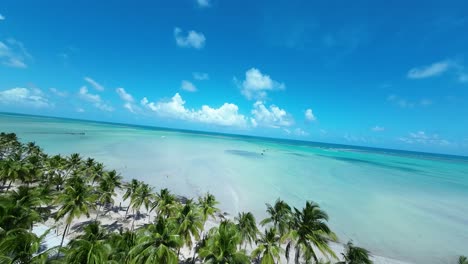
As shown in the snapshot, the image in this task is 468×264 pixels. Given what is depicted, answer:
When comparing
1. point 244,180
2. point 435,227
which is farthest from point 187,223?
point 435,227

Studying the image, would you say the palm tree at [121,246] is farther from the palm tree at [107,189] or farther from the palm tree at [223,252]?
the palm tree at [107,189]

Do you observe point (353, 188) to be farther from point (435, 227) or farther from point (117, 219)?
point (117, 219)

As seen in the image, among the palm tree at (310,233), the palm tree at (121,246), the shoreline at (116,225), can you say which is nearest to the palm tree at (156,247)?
the palm tree at (121,246)

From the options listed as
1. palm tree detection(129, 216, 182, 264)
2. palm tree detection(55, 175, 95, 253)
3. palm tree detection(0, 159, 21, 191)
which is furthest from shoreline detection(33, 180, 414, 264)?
palm tree detection(0, 159, 21, 191)

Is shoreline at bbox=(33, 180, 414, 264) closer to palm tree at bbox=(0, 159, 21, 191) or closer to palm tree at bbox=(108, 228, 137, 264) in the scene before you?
palm tree at bbox=(108, 228, 137, 264)

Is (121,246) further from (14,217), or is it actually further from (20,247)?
(14,217)

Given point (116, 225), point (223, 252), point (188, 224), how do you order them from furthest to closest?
point (116, 225), point (188, 224), point (223, 252)

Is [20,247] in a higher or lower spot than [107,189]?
higher

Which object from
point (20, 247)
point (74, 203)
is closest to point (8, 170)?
point (74, 203)
